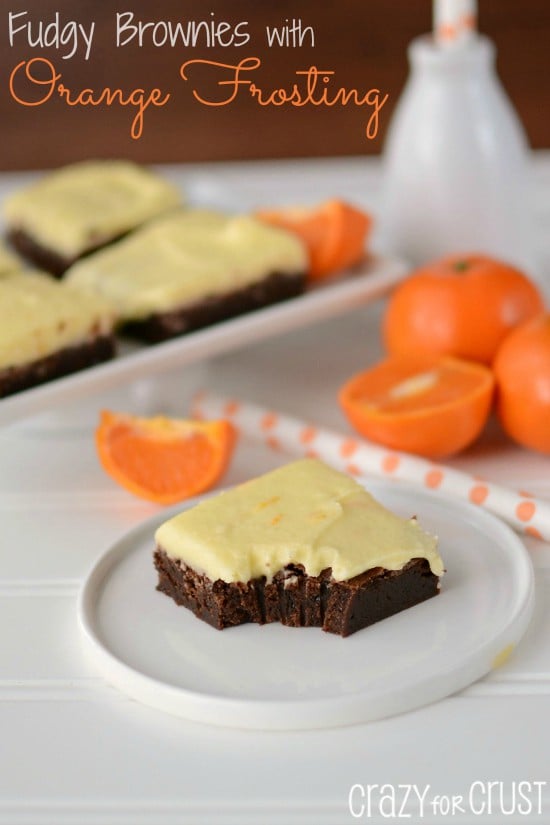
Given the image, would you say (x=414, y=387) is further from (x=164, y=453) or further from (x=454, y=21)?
(x=454, y=21)

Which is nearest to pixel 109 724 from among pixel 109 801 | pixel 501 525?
pixel 109 801

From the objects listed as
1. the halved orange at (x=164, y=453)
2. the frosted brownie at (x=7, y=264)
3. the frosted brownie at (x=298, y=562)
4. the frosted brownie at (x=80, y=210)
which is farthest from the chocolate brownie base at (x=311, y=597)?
the frosted brownie at (x=80, y=210)

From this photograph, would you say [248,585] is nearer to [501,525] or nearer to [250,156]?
[501,525]

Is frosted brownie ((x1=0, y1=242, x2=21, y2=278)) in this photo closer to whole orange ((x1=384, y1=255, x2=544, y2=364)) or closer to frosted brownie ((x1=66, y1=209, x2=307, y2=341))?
frosted brownie ((x1=66, y1=209, x2=307, y2=341))

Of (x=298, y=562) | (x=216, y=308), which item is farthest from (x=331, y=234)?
(x=298, y=562)

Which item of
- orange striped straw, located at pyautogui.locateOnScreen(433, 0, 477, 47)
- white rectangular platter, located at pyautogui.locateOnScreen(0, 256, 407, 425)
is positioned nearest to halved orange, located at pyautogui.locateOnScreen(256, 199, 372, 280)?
white rectangular platter, located at pyautogui.locateOnScreen(0, 256, 407, 425)
